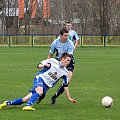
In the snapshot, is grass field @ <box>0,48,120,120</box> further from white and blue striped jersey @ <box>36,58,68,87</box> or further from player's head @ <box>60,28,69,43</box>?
player's head @ <box>60,28,69,43</box>

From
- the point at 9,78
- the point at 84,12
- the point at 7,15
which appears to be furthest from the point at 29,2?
the point at 9,78

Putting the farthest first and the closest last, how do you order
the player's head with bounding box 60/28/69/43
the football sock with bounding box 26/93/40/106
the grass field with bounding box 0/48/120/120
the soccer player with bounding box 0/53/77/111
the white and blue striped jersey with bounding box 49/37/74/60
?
the white and blue striped jersey with bounding box 49/37/74/60
the player's head with bounding box 60/28/69/43
the soccer player with bounding box 0/53/77/111
the football sock with bounding box 26/93/40/106
the grass field with bounding box 0/48/120/120

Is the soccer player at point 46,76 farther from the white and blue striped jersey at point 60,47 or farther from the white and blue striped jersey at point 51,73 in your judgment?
the white and blue striped jersey at point 60,47

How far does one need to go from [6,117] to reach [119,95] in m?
4.30

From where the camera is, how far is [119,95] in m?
12.9

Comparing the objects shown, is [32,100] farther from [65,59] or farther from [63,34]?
[63,34]

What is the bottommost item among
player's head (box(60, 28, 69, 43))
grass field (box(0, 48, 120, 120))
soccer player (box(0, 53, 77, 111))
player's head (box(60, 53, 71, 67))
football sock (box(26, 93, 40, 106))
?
grass field (box(0, 48, 120, 120))

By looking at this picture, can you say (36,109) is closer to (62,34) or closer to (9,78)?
(62,34)

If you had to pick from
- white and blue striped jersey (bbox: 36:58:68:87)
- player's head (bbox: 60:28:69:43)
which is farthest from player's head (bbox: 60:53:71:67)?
player's head (bbox: 60:28:69:43)

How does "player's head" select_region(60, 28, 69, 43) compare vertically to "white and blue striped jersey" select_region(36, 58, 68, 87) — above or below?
above

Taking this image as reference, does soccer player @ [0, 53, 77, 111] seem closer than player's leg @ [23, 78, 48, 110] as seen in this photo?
No

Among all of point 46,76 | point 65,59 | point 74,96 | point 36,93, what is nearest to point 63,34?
point 65,59

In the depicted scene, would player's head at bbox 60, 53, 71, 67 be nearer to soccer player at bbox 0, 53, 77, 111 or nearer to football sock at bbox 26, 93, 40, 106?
soccer player at bbox 0, 53, 77, 111

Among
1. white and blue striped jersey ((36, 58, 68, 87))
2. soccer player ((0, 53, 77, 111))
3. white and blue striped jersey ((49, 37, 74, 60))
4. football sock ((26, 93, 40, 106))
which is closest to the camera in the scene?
football sock ((26, 93, 40, 106))
